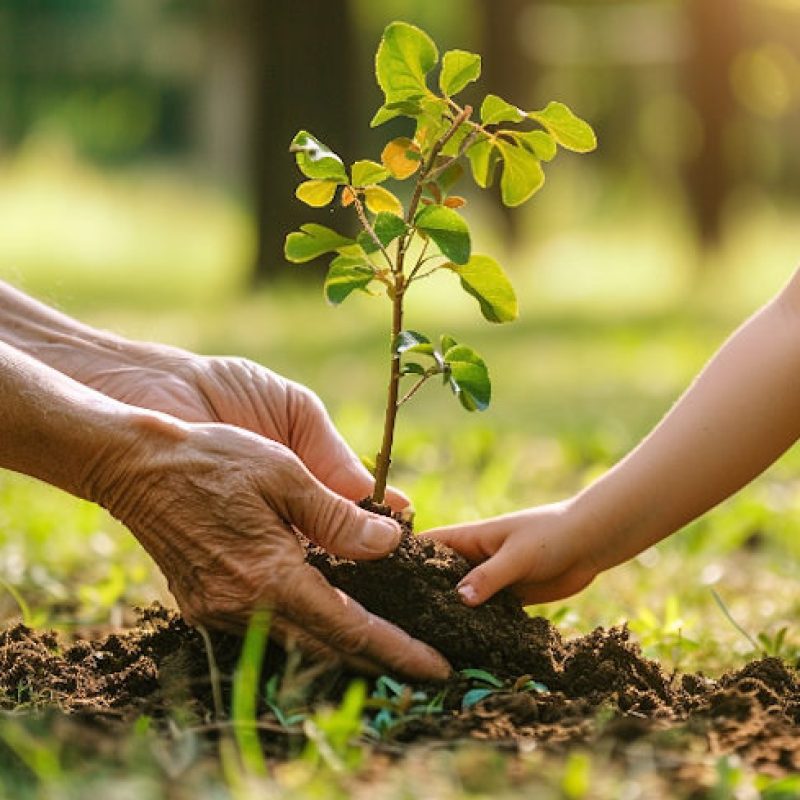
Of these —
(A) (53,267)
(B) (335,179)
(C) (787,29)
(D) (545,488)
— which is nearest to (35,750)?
(B) (335,179)

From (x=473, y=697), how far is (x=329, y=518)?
1.22 ft

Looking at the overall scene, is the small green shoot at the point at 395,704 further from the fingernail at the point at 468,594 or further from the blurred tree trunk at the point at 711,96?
the blurred tree trunk at the point at 711,96

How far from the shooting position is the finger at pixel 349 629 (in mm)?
2480

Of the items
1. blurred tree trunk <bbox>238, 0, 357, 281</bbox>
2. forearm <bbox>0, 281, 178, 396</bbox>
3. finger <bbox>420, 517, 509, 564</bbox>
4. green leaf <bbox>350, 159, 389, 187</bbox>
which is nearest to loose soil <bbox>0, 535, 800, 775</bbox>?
finger <bbox>420, 517, 509, 564</bbox>

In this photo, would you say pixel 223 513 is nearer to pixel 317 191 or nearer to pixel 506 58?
pixel 317 191

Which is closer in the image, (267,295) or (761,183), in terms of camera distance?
(267,295)

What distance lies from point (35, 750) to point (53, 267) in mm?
11693

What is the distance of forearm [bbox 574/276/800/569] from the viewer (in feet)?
9.20

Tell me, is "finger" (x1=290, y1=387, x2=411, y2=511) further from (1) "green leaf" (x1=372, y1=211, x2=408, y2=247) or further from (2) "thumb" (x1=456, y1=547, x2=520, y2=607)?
(1) "green leaf" (x1=372, y1=211, x2=408, y2=247)

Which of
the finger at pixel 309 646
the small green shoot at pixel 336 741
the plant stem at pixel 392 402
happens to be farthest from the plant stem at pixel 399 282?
the small green shoot at pixel 336 741

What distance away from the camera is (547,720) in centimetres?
234

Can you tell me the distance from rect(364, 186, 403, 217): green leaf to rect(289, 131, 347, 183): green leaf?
0.08 metres

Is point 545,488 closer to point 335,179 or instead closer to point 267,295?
point 335,179

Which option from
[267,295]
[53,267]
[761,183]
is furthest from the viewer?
[761,183]
